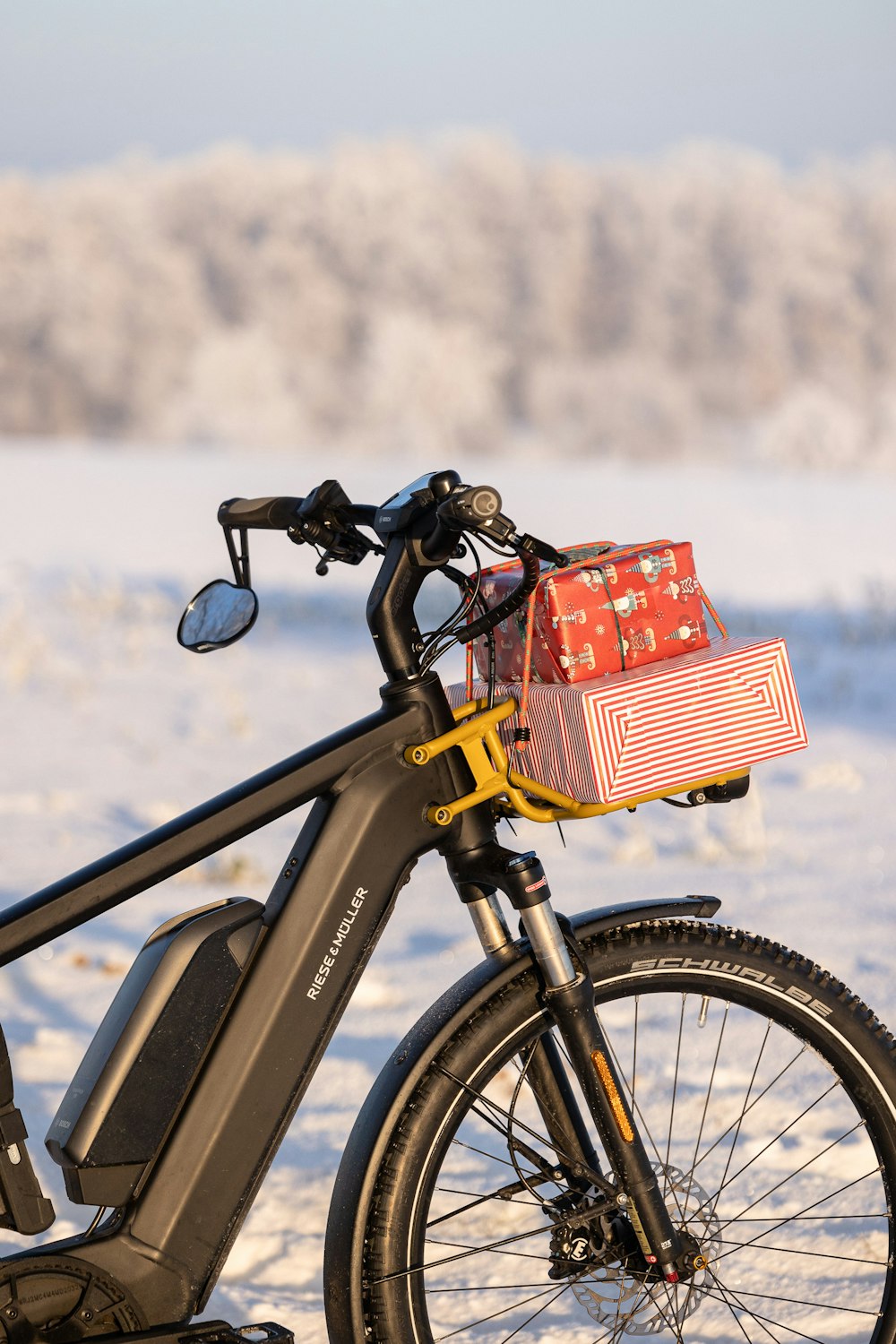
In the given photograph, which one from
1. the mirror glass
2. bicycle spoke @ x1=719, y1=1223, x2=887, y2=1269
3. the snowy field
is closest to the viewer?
the mirror glass

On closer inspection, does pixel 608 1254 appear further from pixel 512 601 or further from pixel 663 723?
pixel 512 601

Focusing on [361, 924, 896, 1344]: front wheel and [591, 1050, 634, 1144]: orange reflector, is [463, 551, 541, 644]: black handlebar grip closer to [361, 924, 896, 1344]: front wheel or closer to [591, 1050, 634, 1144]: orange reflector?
[361, 924, 896, 1344]: front wheel

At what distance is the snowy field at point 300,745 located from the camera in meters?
3.85

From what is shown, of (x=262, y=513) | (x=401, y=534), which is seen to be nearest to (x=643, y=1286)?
(x=401, y=534)

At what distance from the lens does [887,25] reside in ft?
96.7

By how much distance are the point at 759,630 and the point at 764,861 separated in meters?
3.96

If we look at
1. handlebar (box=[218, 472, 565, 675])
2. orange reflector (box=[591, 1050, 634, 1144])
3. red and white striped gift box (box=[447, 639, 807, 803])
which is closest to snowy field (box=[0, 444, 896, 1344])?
orange reflector (box=[591, 1050, 634, 1144])

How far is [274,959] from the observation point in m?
2.01

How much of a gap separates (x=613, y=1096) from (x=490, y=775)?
48 cm

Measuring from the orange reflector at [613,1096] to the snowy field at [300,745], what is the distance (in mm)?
884

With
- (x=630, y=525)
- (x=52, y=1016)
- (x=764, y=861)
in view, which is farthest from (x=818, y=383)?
(x=52, y=1016)

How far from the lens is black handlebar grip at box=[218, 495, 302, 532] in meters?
2.09

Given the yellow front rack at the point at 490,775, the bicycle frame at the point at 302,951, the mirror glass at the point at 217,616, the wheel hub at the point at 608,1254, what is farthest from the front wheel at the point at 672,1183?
the mirror glass at the point at 217,616

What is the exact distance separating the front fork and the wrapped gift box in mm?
280
